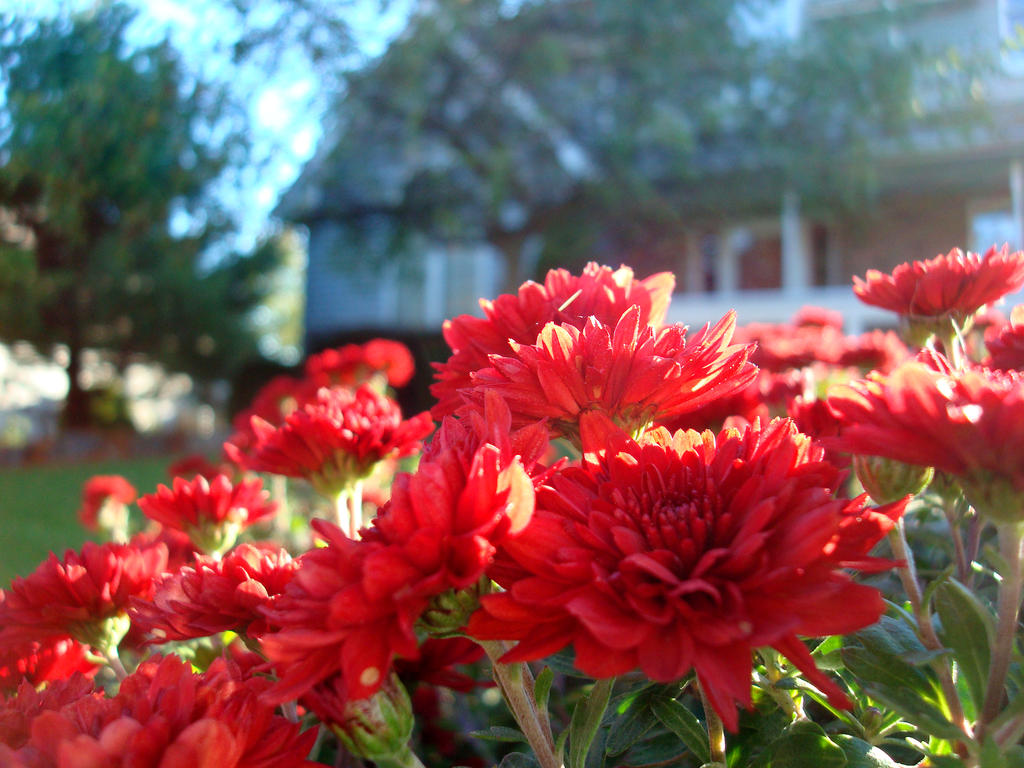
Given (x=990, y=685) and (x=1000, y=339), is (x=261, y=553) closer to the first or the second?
(x=990, y=685)

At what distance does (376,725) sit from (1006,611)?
1.63 feet

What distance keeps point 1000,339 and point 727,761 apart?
1.84 feet

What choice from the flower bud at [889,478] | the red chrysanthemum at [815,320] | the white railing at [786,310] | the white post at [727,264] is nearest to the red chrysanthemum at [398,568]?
the flower bud at [889,478]

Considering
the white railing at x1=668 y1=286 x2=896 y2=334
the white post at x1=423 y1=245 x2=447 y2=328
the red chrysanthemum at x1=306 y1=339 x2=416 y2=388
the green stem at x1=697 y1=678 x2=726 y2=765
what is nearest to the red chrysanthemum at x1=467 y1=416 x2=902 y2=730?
the green stem at x1=697 y1=678 x2=726 y2=765

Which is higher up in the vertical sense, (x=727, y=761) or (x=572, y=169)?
(x=572, y=169)

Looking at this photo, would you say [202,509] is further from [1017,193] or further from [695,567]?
[1017,193]

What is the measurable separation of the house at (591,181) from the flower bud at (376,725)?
910cm

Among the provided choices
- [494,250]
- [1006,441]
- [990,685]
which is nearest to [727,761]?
[990,685]

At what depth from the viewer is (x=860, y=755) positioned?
625 mm

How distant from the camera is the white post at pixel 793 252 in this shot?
1157 centimetres

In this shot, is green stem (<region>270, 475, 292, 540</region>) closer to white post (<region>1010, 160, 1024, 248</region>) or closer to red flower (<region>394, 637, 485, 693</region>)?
red flower (<region>394, 637, 485, 693</region>)

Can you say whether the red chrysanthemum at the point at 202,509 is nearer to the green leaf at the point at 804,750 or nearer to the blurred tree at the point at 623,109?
the green leaf at the point at 804,750

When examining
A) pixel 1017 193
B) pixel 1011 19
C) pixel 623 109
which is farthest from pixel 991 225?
pixel 623 109

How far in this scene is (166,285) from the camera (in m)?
11.4
